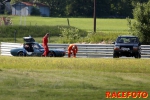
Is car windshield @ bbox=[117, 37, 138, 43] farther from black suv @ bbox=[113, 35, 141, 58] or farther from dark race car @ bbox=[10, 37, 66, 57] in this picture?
dark race car @ bbox=[10, 37, 66, 57]

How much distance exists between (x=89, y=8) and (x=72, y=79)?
107m

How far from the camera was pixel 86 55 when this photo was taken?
A: 34812 millimetres

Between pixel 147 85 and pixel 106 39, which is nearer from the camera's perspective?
pixel 147 85

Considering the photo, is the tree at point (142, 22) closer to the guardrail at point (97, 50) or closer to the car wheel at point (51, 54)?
the guardrail at point (97, 50)

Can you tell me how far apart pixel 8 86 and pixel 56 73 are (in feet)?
11.5

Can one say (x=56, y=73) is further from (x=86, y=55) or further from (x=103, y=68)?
(x=86, y=55)

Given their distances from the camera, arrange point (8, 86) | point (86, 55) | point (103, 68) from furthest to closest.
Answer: point (86, 55), point (103, 68), point (8, 86)

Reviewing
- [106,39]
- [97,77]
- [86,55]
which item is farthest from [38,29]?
[97,77]

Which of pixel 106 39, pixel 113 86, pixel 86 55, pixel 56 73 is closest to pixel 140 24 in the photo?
pixel 106 39

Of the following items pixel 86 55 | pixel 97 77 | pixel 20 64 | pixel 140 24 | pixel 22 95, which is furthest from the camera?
pixel 140 24

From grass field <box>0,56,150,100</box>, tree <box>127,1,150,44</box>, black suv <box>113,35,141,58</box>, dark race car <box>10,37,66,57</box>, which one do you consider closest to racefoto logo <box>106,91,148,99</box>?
grass field <box>0,56,150,100</box>

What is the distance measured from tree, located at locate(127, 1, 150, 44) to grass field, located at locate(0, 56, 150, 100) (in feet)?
58.5

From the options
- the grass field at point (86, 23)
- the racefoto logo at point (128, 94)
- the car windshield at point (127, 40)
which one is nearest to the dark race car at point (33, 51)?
the car windshield at point (127, 40)

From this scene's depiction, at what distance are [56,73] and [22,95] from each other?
4.89 m
